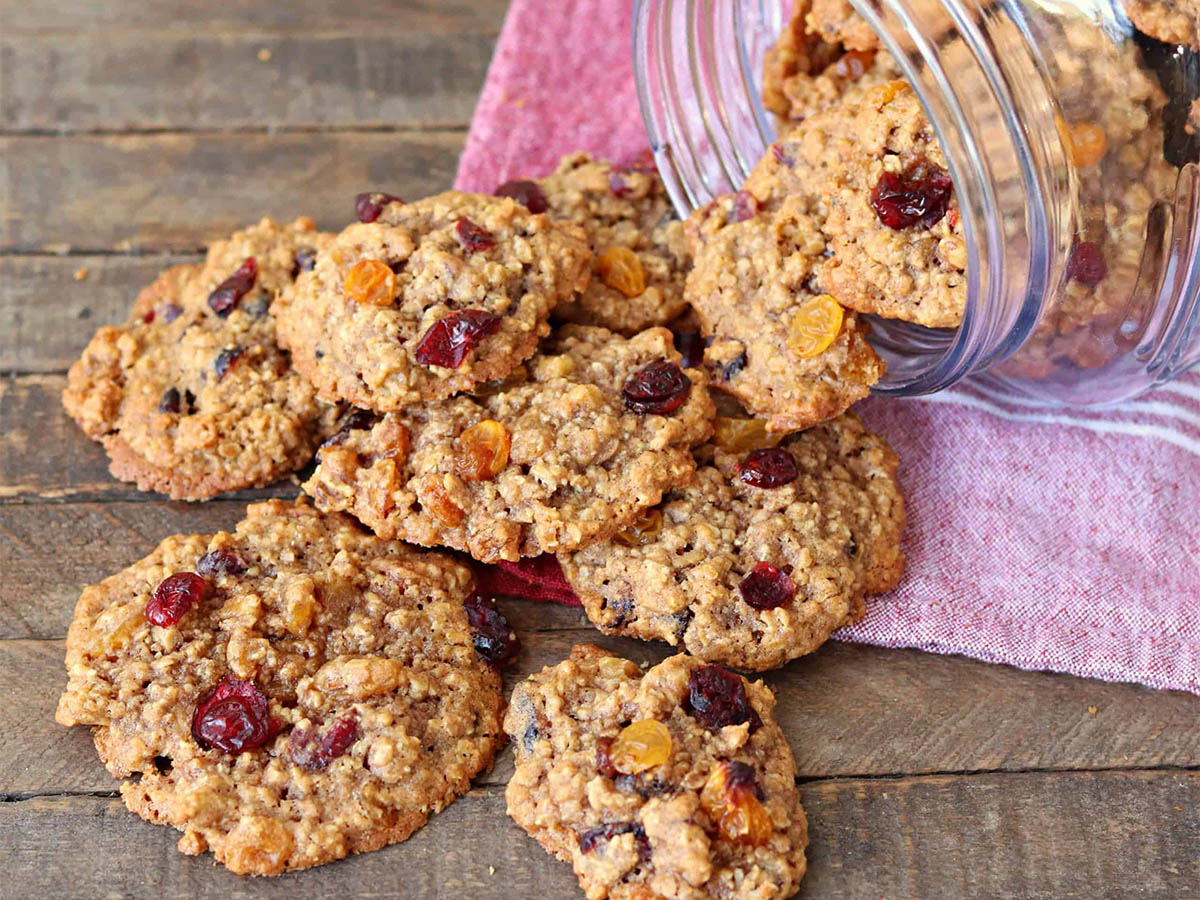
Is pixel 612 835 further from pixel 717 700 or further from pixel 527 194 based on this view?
pixel 527 194

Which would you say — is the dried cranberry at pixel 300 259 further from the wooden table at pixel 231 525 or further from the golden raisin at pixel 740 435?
the golden raisin at pixel 740 435

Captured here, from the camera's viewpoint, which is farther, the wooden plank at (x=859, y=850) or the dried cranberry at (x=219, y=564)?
the dried cranberry at (x=219, y=564)

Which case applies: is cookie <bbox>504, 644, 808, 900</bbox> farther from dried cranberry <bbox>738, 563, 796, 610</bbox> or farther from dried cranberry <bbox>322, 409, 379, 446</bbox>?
dried cranberry <bbox>322, 409, 379, 446</bbox>

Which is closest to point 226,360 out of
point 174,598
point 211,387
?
point 211,387

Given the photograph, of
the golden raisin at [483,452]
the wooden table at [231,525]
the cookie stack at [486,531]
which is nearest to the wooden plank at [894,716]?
the wooden table at [231,525]

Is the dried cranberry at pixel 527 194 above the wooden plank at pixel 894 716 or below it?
above

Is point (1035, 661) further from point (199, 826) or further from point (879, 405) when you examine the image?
point (199, 826)

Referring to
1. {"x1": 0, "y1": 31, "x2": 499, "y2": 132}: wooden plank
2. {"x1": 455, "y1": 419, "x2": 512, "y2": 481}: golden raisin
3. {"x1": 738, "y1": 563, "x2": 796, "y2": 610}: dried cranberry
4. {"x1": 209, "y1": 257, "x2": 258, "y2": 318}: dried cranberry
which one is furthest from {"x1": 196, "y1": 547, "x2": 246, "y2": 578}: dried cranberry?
{"x1": 0, "y1": 31, "x2": 499, "y2": 132}: wooden plank
